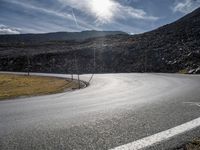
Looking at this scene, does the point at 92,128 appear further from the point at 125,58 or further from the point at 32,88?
the point at 125,58

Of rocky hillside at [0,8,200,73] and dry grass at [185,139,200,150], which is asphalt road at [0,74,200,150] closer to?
dry grass at [185,139,200,150]

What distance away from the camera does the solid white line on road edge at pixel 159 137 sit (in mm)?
5047

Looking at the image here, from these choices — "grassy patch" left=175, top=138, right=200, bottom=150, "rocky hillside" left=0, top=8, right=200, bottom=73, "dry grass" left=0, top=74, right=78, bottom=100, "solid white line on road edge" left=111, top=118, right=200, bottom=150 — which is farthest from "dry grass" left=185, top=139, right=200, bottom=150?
"rocky hillside" left=0, top=8, right=200, bottom=73

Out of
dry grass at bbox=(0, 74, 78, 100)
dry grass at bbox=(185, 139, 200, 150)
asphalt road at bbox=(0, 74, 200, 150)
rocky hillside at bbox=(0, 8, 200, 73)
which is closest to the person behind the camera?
dry grass at bbox=(185, 139, 200, 150)

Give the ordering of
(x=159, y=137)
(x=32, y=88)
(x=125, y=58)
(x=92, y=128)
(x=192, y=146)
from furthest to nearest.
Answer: (x=125, y=58), (x=32, y=88), (x=92, y=128), (x=159, y=137), (x=192, y=146)

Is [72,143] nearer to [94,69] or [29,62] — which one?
[94,69]

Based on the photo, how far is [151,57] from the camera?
6462 cm

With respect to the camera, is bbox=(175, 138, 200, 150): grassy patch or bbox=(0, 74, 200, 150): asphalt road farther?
bbox=(0, 74, 200, 150): asphalt road

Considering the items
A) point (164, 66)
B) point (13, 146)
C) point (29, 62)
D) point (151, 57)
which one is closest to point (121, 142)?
point (13, 146)

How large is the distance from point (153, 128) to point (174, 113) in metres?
2.02

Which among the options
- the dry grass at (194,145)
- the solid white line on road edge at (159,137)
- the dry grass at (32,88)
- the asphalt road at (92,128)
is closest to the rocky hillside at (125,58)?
the dry grass at (32,88)

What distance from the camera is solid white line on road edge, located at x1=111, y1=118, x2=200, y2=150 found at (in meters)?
5.05

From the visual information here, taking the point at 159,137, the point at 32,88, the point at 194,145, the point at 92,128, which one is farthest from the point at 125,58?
the point at 194,145

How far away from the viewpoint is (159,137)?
5.59m
